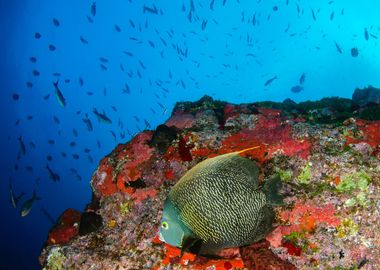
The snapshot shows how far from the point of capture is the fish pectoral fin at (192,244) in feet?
6.13

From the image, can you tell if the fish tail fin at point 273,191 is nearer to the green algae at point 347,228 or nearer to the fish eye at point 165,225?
the fish eye at point 165,225

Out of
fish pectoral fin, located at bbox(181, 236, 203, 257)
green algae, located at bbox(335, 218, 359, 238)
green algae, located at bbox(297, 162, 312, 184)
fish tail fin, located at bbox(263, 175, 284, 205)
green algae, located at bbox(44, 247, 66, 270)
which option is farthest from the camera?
green algae, located at bbox(44, 247, 66, 270)

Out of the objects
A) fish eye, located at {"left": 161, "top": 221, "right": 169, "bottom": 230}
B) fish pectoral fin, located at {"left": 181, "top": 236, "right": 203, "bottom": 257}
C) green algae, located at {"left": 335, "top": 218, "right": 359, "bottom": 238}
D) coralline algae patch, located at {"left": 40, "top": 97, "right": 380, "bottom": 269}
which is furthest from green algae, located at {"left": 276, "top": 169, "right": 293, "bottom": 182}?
fish eye, located at {"left": 161, "top": 221, "right": 169, "bottom": 230}

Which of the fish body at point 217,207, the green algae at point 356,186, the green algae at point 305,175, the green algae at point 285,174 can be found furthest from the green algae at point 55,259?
the green algae at point 356,186

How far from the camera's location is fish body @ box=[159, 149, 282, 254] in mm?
1924

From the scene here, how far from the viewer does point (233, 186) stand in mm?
2018

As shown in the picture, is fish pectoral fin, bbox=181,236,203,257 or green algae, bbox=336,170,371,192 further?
green algae, bbox=336,170,371,192

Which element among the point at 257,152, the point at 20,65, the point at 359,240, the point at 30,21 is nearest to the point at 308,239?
the point at 359,240

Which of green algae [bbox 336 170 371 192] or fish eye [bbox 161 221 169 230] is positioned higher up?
green algae [bbox 336 170 371 192]

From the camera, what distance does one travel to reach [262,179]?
3.37 meters

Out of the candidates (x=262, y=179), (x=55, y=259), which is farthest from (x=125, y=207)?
(x=262, y=179)

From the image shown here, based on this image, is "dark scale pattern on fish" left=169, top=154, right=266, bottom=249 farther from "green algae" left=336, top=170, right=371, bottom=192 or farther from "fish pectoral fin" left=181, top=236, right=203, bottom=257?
"green algae" left=336, top=170, right=371, bottom=192

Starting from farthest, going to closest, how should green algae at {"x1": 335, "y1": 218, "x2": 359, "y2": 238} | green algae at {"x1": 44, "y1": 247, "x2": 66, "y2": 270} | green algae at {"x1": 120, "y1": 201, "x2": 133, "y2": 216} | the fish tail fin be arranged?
green algae at {"x1": 120, "y1": 201, "x2": 133, "y2": 216} → green algae at {"x1": 44, "y1": 247, "x2": 66, "y2": 270} → green algae at {"x1": 335, "y1": 218, "x2": 359, "y2": 238} → the fish tail fin

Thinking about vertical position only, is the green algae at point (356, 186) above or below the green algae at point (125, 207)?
below
